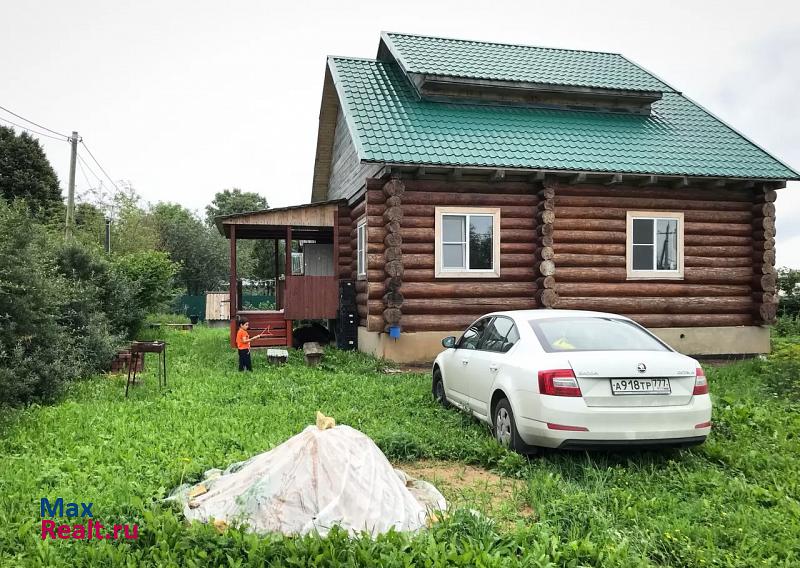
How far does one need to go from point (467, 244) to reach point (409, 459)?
7.70 metres

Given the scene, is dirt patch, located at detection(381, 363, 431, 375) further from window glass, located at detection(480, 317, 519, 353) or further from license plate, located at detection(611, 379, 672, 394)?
license plate, located at detection(611, 379, 672, 394)

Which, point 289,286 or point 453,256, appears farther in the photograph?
point 289,286

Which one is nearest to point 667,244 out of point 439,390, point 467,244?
point 467,244

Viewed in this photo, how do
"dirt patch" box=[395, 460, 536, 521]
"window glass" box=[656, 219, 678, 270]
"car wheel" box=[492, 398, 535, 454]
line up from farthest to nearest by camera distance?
1. "window glass" box=[656, 219, 678, 270]
2. "car wheel" box=[492, 398, 535, 454]
3. "dirt patch" box=[395, 460, 536, 521]

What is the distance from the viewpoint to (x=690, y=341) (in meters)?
14.1

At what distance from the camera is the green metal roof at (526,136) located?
12562 mm

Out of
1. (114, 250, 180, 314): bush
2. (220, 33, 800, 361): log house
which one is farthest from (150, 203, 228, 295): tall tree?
(220, 33, 800, 361): log house

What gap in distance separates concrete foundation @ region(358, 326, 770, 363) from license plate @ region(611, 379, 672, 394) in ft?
24.1

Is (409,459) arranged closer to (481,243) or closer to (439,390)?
(439,390)

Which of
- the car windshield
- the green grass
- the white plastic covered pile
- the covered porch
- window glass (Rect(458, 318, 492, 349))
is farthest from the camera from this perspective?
the covered porch

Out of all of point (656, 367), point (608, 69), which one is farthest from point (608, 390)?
point (608, 69)

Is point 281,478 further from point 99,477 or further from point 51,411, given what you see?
point 51,411

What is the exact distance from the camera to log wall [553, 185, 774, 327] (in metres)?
13.5

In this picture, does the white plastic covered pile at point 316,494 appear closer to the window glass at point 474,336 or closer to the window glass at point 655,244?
the window glass at point 474,336
